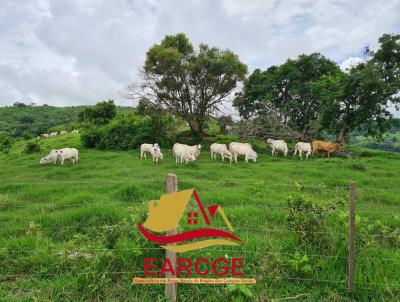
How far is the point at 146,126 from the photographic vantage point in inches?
915

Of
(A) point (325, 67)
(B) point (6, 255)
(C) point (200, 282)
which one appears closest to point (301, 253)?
(C) point (200, 282)

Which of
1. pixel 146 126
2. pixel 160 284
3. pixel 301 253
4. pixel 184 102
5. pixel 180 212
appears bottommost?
pixel 160 284

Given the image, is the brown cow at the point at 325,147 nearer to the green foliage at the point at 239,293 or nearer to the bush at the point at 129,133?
the bush at the point at 129,133

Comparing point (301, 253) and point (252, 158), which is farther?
point (252, 158)

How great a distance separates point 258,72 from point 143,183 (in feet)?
79.1

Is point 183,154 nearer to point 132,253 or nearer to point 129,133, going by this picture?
point 129,133

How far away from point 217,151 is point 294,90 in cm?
1258

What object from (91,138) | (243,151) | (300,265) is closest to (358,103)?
(243,151)

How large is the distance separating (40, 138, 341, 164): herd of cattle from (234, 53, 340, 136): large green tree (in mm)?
7219

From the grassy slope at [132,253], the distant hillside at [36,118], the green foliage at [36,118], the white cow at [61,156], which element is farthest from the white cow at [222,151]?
the green foliage at [36,118]

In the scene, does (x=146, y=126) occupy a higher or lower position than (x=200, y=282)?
higher

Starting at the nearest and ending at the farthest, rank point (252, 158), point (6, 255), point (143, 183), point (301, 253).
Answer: point (301, 253) < point (6, 255) < point (143, 183) < point (252, 158)

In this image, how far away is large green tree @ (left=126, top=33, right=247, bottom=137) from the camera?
22984 mm

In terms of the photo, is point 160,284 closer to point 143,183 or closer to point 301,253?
point 301,253
